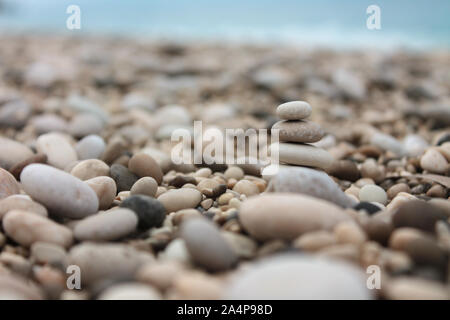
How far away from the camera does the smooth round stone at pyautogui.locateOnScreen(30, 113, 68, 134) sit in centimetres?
331

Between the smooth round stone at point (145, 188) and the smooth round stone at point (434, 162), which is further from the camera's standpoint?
the smooth round stone at point (434, 162)

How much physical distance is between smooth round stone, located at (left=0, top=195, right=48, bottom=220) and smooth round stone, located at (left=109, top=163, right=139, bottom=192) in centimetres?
57

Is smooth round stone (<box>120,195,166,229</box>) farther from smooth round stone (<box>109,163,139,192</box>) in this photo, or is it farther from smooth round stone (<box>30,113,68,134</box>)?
smooth round stone (<box>30,113,68,134</box>)

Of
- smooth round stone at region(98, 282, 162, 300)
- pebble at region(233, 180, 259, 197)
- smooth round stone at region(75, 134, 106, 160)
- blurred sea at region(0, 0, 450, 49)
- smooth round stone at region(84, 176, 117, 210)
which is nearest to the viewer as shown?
smooth round stone at region(98, 282, 162, 300)

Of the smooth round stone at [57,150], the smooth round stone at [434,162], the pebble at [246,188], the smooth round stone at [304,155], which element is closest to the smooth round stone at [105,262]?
the pebble at [246,188]

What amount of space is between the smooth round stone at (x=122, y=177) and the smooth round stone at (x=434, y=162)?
1.84m

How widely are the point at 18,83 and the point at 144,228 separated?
416 centimetres

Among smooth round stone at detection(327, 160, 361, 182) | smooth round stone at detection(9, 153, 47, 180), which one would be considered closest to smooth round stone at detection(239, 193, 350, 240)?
smooth round stone at detection(327, 160, 361, 182)

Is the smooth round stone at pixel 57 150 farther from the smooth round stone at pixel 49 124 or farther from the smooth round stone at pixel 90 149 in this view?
Answer: the smooth round stone at pixel 49 124

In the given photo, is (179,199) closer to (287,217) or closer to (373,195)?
(287,217)

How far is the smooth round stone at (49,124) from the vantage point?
10.9 ft
